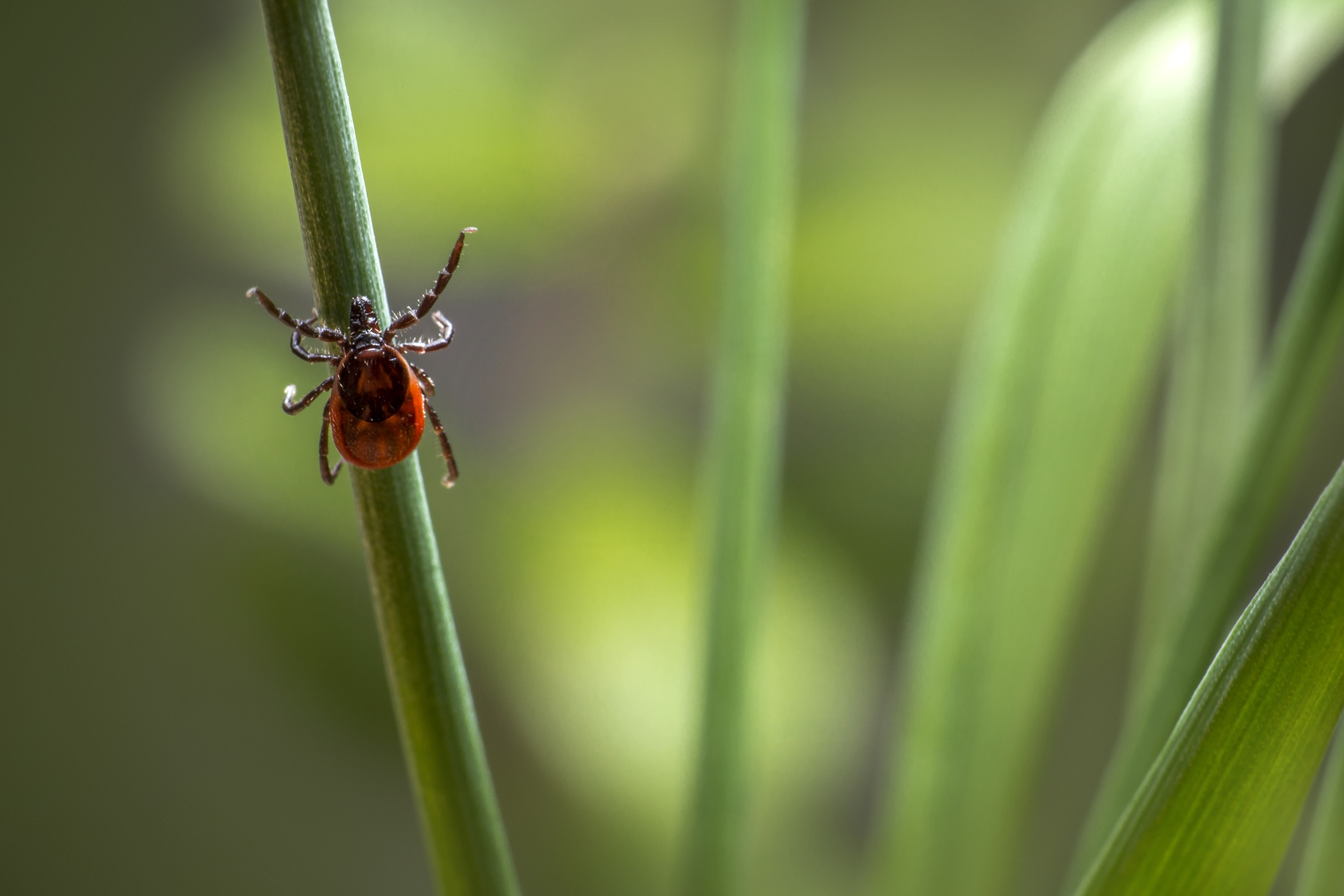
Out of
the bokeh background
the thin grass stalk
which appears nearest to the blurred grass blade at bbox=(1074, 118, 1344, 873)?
the thin grass stalk

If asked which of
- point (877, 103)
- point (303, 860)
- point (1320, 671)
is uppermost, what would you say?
point (877, 103)

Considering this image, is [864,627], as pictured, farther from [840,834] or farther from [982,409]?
[982,409]

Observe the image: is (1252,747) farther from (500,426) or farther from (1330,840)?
(500,426)

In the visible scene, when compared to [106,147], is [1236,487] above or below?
below

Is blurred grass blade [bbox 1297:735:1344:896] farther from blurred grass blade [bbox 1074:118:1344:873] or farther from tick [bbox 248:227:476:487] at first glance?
tick [bbox 248:227:476:487]

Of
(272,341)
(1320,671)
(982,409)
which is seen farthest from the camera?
(272,341)

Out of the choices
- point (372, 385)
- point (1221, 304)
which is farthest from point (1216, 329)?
point (372, 385)

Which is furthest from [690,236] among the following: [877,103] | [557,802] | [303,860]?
[303,860]

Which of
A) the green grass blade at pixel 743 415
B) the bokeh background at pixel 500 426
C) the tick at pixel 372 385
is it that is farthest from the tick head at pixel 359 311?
the bokeh background at pixel 500 426
